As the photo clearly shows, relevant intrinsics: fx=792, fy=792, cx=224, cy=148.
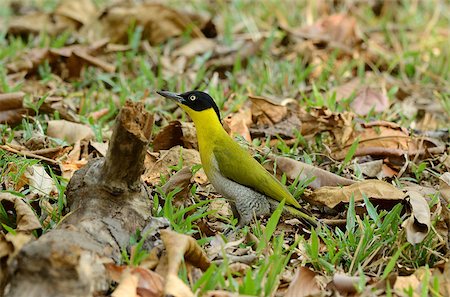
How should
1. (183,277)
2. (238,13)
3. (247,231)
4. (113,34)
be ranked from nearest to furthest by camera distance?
(183,277), (247,231), (113,34), (238,13)

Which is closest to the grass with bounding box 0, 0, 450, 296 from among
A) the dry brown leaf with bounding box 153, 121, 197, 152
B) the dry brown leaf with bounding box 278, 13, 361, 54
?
the dry brown leaf with bounding box 278, 13, 361, 54

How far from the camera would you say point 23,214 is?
402cm

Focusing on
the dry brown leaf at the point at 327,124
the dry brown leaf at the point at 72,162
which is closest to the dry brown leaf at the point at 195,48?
the dry brown leaf at the point at 327,124

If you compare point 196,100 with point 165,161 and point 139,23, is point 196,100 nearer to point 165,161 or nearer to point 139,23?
point 165,161

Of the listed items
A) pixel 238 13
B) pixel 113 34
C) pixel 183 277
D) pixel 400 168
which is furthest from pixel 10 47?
pixel 183 277

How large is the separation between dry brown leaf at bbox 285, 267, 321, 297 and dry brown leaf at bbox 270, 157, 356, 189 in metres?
1.30

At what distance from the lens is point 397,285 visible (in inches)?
148

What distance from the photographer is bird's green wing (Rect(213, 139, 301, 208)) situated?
15.1 ft

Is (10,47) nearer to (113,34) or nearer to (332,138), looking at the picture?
(113,34)

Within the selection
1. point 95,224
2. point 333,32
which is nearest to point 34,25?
point 333,32

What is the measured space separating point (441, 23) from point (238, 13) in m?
2.29

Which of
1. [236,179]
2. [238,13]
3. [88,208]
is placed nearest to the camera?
[88,208]

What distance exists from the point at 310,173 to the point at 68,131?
1773 millimetres

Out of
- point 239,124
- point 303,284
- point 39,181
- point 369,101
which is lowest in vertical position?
point 369,101
